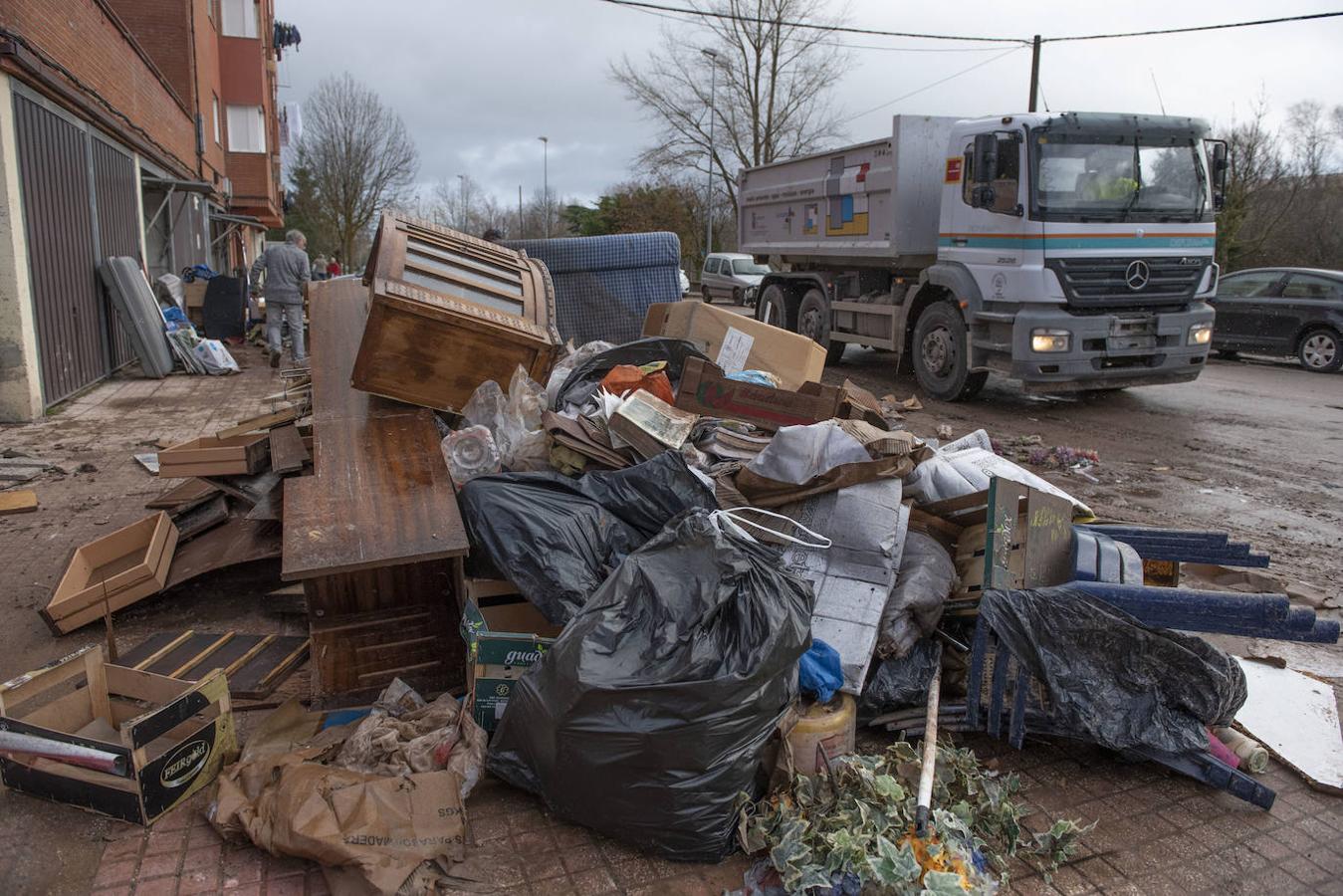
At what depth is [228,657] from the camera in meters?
3.58

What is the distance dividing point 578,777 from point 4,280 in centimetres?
783

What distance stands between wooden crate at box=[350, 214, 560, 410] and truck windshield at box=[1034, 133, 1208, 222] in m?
5.56

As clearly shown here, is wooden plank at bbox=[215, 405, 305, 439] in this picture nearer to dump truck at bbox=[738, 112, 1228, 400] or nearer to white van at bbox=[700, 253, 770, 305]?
dump truck at bbox=[738, 112, 1228, 400]

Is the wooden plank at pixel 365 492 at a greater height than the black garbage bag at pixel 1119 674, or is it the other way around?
the wooden plank at pixel 365 492

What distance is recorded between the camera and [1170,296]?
28.3ft

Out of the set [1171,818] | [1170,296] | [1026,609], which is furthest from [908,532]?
[1170,296]

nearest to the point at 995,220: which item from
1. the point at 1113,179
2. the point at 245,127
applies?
the point at 1113,179

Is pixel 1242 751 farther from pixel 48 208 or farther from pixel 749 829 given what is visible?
pixel 48 208

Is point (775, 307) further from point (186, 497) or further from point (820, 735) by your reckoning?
point (820, 735)

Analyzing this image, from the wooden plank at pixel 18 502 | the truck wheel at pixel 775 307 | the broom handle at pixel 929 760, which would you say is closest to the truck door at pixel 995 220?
the truck wheel at pixel 775 307

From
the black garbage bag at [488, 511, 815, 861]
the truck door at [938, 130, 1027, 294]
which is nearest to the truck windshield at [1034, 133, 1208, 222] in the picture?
the truck door at [938, 130, 1027, 294]

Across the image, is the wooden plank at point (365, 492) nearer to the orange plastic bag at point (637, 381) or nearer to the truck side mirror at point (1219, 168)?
the orange plastic bag at point (637, 381)

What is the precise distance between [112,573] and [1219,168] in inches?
387

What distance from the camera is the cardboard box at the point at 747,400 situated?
14.8 ft
